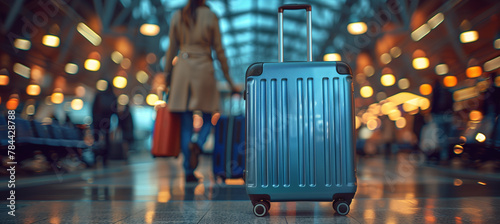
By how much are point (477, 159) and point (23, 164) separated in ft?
21.4

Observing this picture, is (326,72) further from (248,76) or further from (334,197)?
(334,197)

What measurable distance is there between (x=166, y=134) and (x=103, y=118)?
385cm

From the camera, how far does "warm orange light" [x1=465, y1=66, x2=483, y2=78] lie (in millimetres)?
8248

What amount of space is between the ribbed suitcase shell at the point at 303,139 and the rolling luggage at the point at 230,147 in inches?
77.8

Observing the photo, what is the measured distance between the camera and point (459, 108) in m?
7.60

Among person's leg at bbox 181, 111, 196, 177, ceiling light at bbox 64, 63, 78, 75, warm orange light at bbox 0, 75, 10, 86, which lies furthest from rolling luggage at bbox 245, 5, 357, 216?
ceiling light at bbox 64, 63, 78, 75

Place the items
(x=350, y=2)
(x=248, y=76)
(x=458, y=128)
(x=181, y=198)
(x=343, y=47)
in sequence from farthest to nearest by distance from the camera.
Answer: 1. (x=343, y=47)
2. (x=350, y=2)
3. (x=458, y=128)
4. (x=181, y=198)
5. (x=248, y=76)

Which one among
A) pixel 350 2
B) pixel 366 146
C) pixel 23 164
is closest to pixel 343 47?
pixel 350 2

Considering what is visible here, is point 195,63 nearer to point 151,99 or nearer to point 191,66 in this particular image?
point 191,66

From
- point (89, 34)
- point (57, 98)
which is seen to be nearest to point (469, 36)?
point (89, 34)

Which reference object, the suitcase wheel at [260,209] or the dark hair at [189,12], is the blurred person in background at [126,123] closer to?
the dark hair at [189,12]

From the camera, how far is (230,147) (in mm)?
4008

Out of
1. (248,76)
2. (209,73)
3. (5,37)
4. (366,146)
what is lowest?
(366,146)

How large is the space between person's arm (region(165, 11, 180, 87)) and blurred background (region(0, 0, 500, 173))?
0.14 m
